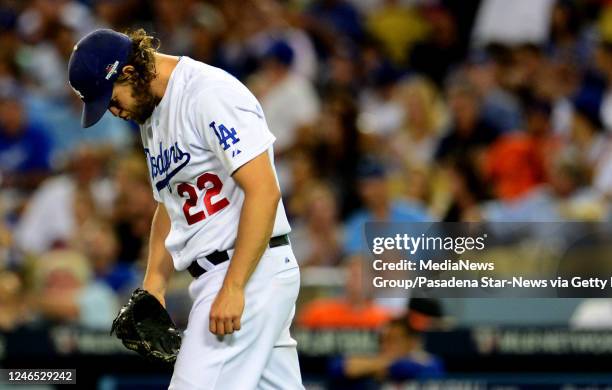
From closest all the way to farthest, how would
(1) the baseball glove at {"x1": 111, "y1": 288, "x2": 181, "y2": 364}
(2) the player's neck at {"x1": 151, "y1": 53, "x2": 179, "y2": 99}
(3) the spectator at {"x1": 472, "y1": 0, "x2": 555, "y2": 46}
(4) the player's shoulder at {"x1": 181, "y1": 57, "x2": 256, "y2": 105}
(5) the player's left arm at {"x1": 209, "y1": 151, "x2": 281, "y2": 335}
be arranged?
(5) the player's left arm at {"x1": 209, "y1": 151, "x2": 281, "y2": 335} → (4) the player's shoulder at {"x1": 181, "y1": 57, "x2": 256, "y2": 105} → (2) the player's neck at {"x1": 151, "y1": 53, "x2": 179, "y2": 99} → (1) the baseball glove at {"x1": 111, "y1": 288, "x2": 181, "y2": 364} → (3) the spectator at {"x1": 472, "y1": 0, "x2": 555, "y2": 46}

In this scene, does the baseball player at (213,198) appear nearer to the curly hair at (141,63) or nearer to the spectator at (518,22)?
the curly hair at (141,63)

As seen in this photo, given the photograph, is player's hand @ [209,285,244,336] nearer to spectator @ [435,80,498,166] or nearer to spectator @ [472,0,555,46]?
spectator @ [435,80,498,166]

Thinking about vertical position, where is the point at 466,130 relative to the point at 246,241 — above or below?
above

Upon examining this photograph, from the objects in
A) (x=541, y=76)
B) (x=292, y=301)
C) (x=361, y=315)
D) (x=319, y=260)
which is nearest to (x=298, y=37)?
(x=541, y=76)

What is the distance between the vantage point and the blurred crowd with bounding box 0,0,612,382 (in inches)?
308

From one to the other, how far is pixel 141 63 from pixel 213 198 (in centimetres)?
48

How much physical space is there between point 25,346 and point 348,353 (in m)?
1.70

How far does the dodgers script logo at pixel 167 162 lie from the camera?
4.09 meters

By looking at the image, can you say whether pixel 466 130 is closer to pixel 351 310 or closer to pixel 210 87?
pixel 351 310

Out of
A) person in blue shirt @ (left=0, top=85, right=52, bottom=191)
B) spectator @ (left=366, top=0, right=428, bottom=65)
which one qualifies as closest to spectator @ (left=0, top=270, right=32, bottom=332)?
person in blue shirt @ (left=0, top=85, right=52, bottom=191)

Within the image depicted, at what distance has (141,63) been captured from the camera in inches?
161

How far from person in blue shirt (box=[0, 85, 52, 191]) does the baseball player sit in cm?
568

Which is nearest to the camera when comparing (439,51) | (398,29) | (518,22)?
(518,22)

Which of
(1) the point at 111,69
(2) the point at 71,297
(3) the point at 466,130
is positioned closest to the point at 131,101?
(1) the point at 111,69
